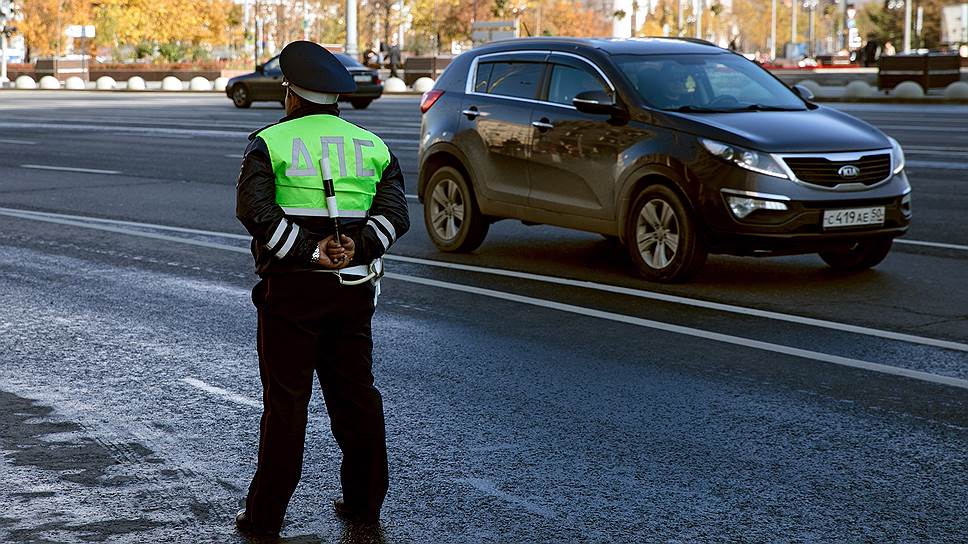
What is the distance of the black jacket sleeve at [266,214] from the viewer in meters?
4.45

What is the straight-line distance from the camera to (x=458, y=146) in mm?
11523

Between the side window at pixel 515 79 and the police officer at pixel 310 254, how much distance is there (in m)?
6.56

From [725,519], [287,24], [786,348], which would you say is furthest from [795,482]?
[287,24]

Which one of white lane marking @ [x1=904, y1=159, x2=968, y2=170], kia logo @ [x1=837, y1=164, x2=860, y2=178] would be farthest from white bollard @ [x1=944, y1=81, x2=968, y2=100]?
kia logo @ [x1=837, y1=164, x2=860, y2=178]

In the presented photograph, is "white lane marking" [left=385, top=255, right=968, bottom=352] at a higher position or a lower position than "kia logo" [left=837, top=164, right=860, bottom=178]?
lower

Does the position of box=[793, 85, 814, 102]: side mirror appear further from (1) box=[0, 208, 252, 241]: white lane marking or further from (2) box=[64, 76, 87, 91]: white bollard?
(2) box=[64, 76, 87, 91]: white bollard

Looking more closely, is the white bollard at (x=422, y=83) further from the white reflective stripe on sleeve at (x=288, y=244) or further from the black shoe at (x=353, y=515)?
the white reflective stripe on sleeve at (x=288, y=244)

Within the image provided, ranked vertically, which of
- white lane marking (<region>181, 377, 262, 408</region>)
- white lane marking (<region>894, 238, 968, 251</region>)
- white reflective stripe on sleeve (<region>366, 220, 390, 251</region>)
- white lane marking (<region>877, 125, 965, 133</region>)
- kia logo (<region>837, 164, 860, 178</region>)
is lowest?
white lane marking (<region>181, 377, 262, 408</region>)

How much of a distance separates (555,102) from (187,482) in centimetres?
617

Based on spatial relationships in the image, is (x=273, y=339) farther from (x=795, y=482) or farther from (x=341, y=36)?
(x=341, y=36)

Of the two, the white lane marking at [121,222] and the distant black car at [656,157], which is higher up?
the distant black car at [656,157]

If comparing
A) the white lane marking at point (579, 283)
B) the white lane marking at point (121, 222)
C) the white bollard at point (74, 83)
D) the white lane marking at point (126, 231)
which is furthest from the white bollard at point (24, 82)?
the white lane marking at point (579, 283)

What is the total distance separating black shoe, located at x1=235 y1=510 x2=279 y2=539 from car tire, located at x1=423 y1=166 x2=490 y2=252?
22.5ft

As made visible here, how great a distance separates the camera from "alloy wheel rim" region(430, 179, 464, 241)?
11.6 meters
